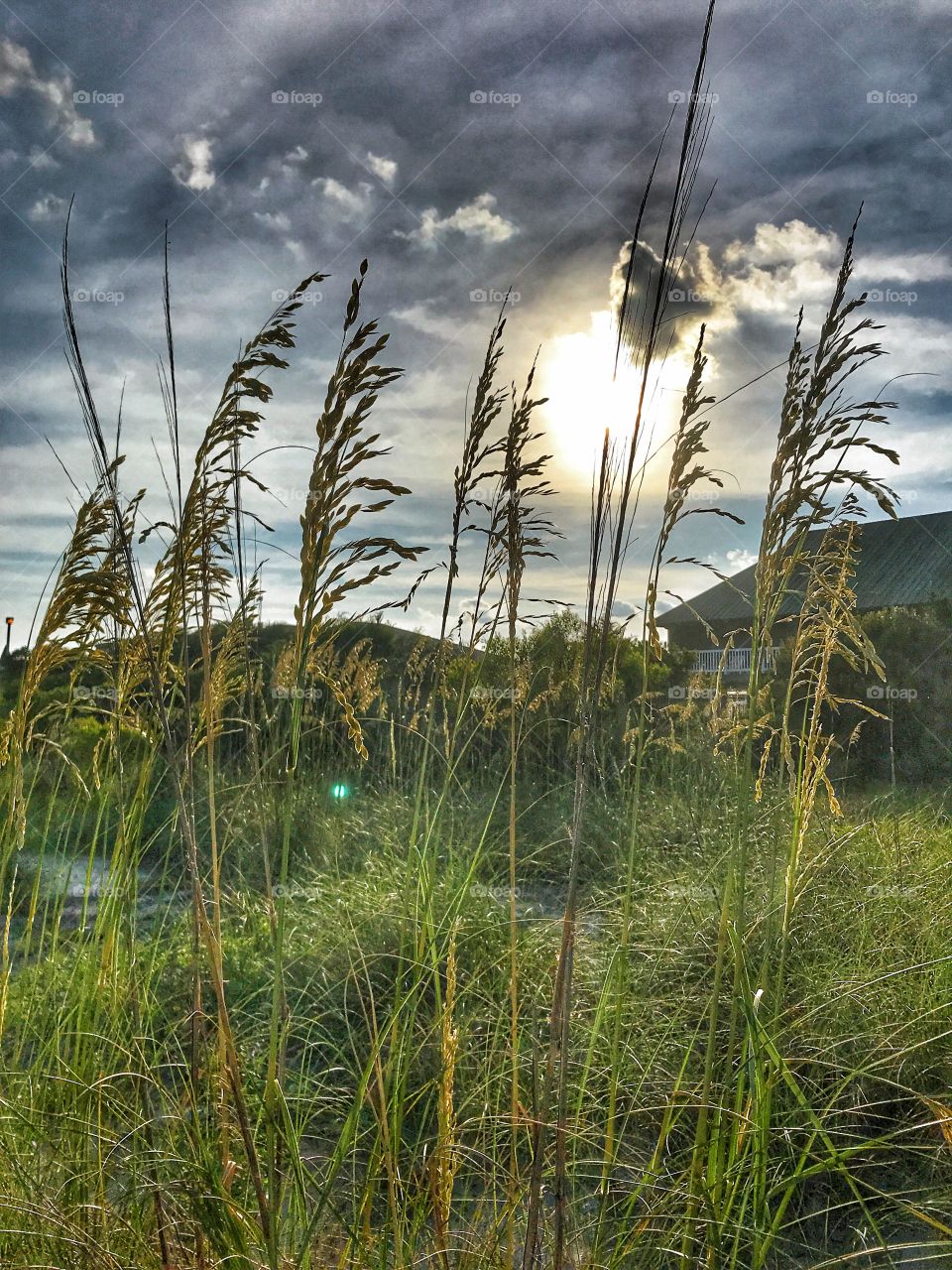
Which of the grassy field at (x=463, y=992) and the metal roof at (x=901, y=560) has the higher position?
the metal roof at (x=901, y=560)

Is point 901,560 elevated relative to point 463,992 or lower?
elevated

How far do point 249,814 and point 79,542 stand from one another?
15.8ft

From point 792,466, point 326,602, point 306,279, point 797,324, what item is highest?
point 797,324

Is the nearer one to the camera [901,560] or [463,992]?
[463,992]

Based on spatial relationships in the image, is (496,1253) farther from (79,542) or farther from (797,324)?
(797,324)

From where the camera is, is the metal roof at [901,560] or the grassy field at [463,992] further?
the metal roof at [901,560]

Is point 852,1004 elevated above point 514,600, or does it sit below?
below

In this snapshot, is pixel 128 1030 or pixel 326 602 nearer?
pixel 326 602

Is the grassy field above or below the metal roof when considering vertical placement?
below

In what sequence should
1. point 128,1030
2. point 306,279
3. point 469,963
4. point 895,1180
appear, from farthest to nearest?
point 469,963
point 895,1180
point 128,1030
point 306,279

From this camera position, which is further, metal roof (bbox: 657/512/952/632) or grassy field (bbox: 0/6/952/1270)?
metal roof (bbox: 657/512/952/632)

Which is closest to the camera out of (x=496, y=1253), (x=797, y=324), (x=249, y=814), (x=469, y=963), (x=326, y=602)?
(x=326, y=602)

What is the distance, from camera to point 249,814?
264 inches

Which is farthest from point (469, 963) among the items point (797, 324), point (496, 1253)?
point (797, 324)
